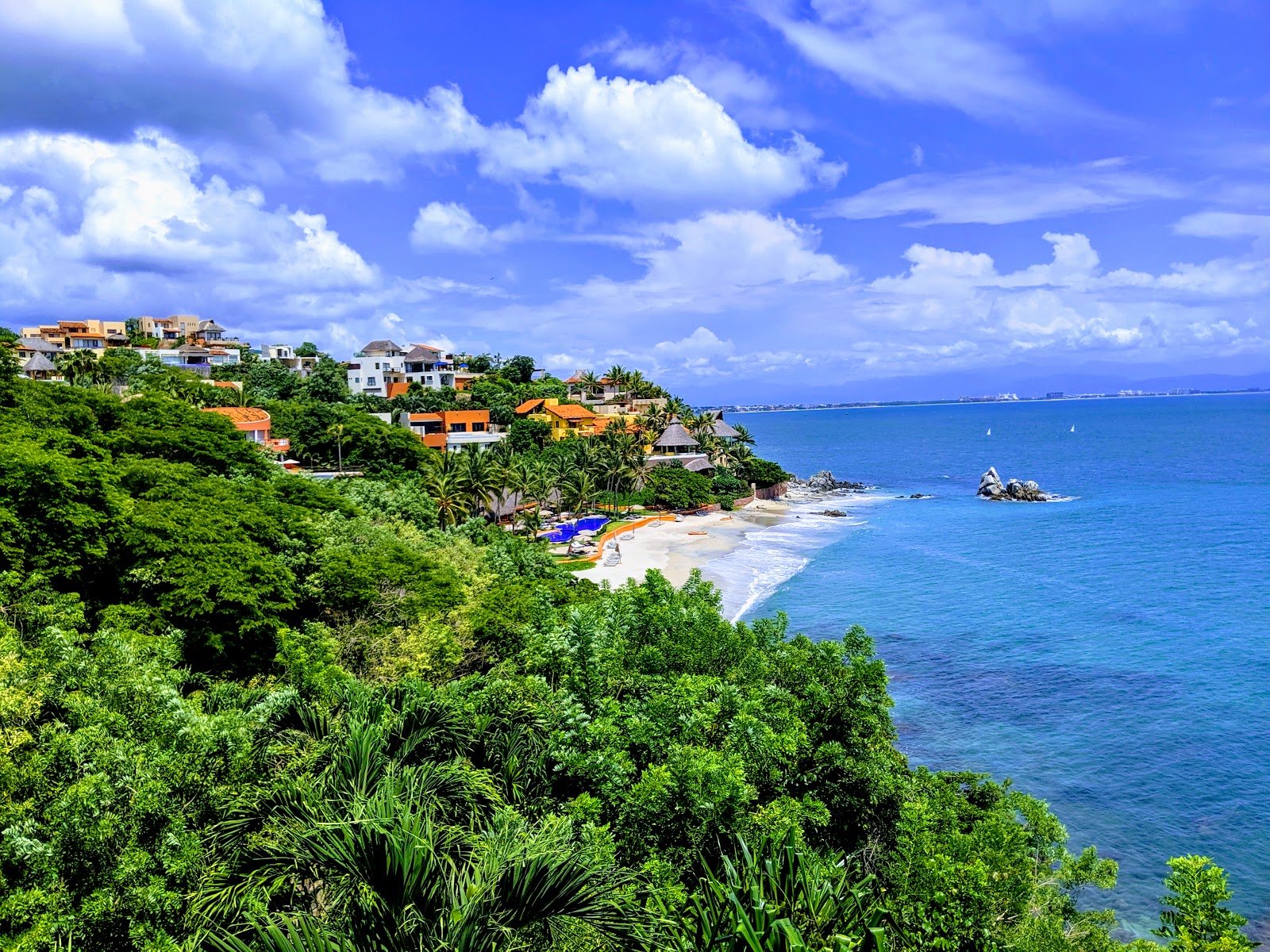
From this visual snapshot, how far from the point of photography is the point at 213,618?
55.1ft

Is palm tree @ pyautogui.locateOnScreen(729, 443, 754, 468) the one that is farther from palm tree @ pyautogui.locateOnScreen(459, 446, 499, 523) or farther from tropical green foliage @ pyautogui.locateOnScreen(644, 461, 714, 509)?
palm tree @ pyautogui.locateOnScreen(459, 446, 499, 523)

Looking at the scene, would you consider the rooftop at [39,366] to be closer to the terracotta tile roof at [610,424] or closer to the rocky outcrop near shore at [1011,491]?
the terracotta tile roof at [610,424]

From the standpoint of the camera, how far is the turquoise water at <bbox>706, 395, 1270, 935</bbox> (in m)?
19.5

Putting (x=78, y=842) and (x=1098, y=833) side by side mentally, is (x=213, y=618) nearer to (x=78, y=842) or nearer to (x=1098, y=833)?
(x=78, y=842)

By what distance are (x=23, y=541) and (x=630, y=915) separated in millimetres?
15283

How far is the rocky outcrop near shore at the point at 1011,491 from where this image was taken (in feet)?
233

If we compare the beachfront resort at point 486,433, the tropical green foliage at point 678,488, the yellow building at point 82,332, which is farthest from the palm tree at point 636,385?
the yellow building at point 82,332

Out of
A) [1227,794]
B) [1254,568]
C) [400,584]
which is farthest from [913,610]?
[400,584]

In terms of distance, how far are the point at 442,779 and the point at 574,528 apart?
148ft

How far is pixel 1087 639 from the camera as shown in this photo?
106 ft

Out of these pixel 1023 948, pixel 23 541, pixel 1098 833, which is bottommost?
pixel 1098 833

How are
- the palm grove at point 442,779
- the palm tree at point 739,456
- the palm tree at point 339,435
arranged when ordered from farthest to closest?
1. the palm tree at point 739,456
2. the palm tree at point 339,435
3. the palm grove at point 442,779

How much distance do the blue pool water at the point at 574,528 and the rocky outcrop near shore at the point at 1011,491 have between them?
130 ft

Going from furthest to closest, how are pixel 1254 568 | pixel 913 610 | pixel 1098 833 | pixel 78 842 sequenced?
1. pixel 1254 568
2. pixel 913 610
3. pixel 1098 833
4. pixel 78 842
